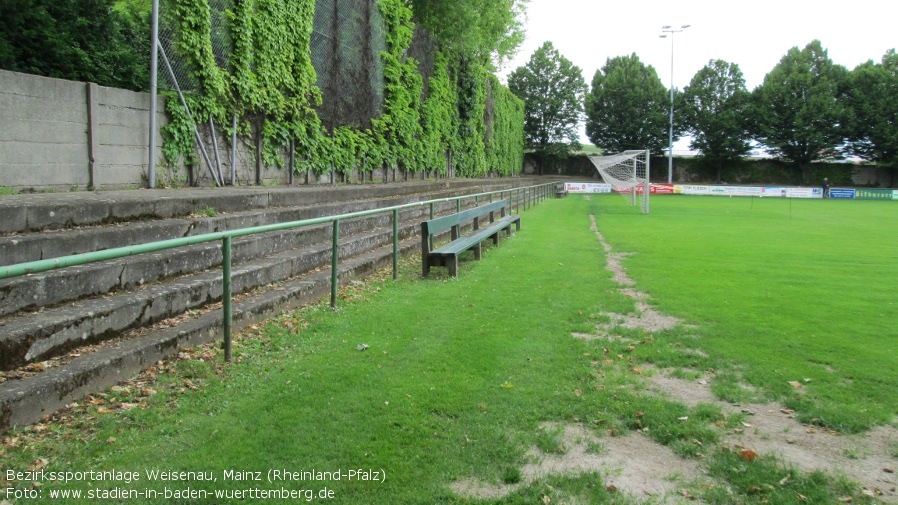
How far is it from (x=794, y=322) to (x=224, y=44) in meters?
9.29

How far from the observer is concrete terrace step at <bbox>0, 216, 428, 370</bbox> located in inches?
148

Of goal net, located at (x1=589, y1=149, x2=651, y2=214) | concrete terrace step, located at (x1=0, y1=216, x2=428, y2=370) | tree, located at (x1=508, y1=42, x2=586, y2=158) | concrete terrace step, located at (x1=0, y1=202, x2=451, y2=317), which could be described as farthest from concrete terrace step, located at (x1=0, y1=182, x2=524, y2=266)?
tree, located at (x1=508, y1=42, x2=586, y2=158)

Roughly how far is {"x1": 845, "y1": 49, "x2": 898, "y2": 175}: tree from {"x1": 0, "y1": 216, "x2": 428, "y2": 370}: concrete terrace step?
5994 centimetres

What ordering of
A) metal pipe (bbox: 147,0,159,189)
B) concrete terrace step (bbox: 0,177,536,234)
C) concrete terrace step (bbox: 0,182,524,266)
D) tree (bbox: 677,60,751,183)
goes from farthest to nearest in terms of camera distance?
1. tree (bbox: 677,60,751,183)
2. metal pipe (bbox: 147,0,159,189)
3. concrete terrace step (bbox: 0,177,536,234)
4. concrete terrace step (bbox: 0,182,524,266)

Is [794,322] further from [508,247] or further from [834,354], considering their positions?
[508,247]

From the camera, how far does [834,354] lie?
5316 mm

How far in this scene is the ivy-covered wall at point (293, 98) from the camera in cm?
934

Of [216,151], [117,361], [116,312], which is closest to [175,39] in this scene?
[216,151]

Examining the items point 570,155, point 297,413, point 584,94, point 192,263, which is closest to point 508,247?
point 192,263

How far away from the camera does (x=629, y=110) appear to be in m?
63.7

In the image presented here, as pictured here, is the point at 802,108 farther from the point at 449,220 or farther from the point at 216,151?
the point at 216,151

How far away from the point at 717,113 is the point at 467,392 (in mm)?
64310

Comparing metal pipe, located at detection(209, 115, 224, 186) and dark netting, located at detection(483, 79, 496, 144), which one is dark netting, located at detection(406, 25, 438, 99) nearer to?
metal pipe, located at detection(209, 115, 224, 186)

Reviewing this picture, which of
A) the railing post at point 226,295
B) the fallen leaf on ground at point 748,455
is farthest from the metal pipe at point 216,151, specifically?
the fallen leaf on ground at point 748,455
